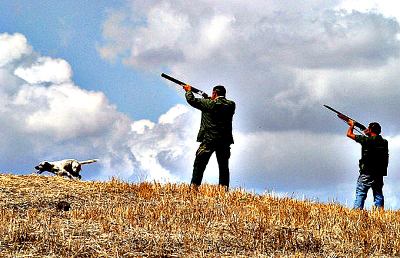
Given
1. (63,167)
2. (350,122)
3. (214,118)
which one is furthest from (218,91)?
(63,167)

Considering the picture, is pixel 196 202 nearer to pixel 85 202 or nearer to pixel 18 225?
pixel 85 202

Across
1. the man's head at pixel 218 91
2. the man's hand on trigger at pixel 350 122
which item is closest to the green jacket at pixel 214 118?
the man's head at pixel 218 91

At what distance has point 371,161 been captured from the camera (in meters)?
17.0

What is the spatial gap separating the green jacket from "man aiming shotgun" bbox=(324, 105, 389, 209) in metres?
3.14

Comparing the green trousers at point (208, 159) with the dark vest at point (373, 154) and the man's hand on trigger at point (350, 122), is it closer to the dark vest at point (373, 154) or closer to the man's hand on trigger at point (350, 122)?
the dark vest at point (373, 154)

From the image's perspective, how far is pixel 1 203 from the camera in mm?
14945

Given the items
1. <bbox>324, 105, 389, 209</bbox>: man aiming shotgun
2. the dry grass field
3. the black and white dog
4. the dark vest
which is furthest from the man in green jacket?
the black and white dog

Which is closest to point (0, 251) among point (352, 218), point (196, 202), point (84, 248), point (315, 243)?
point (84, 248)

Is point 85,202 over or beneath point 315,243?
over

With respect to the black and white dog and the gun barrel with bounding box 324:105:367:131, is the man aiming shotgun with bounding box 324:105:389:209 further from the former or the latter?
the black and white dog

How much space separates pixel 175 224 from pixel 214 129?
16.1 feet

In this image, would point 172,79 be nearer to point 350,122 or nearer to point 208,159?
point 208,159

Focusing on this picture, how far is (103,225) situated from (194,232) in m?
1.62

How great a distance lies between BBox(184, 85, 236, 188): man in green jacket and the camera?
16844mm
